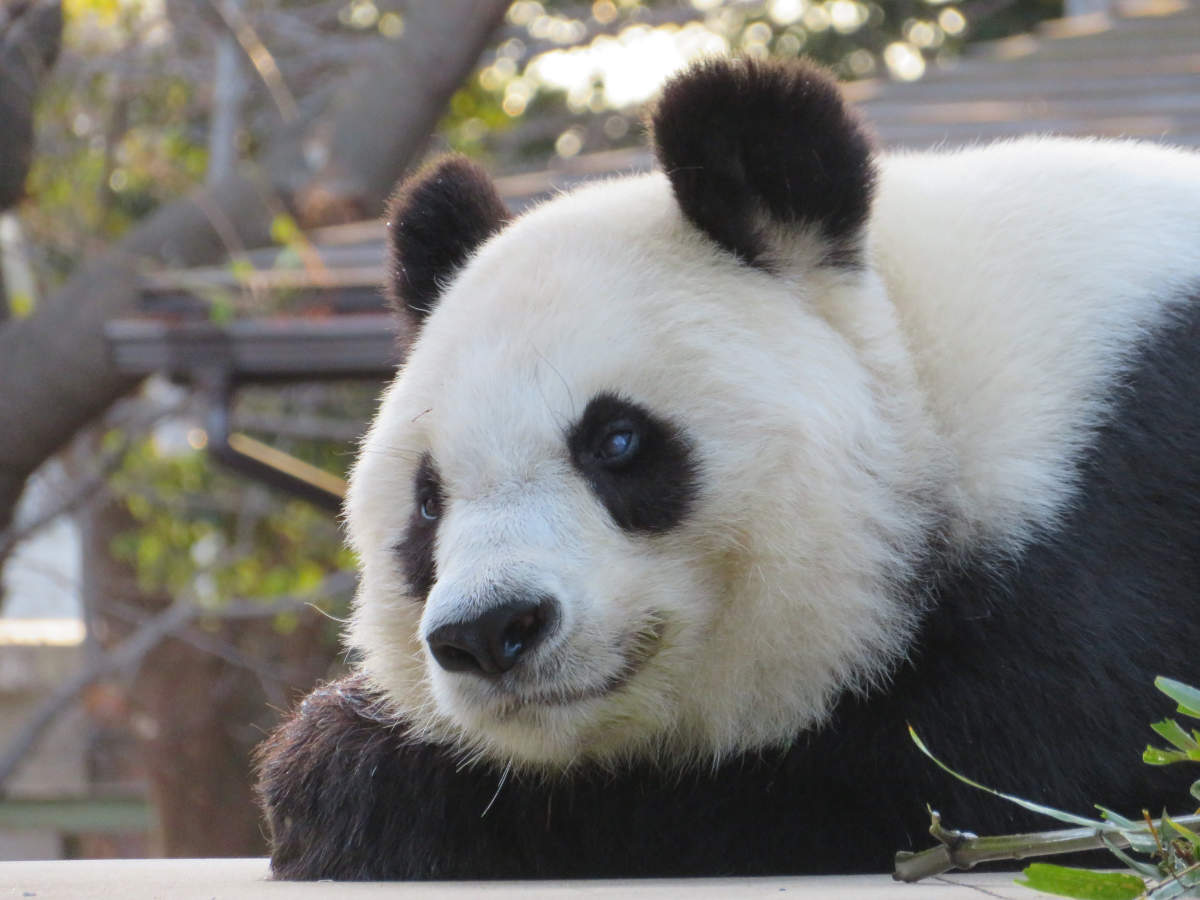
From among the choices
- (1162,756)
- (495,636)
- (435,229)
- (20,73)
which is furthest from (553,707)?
(20,73)

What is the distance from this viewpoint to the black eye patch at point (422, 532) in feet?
9.46

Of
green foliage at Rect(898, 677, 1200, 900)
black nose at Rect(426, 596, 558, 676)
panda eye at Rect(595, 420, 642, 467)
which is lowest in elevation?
black nose at Rect(426, 596, 558, 676)

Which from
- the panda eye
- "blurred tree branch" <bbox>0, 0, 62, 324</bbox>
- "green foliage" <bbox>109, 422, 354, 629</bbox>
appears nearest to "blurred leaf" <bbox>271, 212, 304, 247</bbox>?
"blurred tree branch" <bbox>0, 0, 62, 324</bbox>

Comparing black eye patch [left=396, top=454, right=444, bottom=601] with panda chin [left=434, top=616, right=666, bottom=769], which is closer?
panda chin [left=434, top=616, right=666, bottom=769]

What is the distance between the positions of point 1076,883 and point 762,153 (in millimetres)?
1582

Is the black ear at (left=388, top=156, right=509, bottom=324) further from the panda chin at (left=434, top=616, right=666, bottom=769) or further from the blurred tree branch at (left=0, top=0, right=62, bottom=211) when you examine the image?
the blurred tree branch at (left=0, top=0, right=62, bottom=211)

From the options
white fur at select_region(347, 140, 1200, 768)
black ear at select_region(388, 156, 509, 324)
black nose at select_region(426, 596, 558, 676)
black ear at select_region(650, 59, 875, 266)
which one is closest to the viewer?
black nose at select_region(426, 596, 558, 676)

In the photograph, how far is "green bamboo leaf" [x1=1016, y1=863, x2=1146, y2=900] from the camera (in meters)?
1.69

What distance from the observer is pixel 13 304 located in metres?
8.79

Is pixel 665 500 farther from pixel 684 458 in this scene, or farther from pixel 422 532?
pixel 422 532

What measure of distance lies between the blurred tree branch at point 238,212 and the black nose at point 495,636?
4858 mm

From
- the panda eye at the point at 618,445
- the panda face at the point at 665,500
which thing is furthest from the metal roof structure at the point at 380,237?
the panda eye at the point at 618,445

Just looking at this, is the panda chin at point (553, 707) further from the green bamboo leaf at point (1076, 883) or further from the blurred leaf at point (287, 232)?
the blurred leaf at point (287, 232)

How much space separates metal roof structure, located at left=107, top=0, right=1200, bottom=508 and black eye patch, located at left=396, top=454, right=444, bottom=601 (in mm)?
2945
